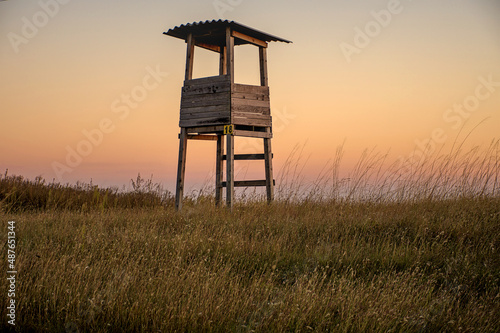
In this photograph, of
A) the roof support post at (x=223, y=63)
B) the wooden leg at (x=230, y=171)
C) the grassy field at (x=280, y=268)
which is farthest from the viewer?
the roof support post at (x=223, y=63)

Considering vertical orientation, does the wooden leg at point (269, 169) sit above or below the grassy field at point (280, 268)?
above

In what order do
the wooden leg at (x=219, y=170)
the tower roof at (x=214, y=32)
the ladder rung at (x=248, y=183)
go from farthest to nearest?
the wooden leg at (x=219, y=170) < the ladder rung at (x=248, y=183) < the tower roof at (x=214, y=32)

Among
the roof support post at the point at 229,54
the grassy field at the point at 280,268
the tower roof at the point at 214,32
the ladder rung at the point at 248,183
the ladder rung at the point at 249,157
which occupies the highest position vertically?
the tower roof at the point at 214,32

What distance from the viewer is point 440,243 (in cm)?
757

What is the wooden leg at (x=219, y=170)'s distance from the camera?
1221 centimetres

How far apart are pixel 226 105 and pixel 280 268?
17.2 feet

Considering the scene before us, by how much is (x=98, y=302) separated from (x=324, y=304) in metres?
2.32

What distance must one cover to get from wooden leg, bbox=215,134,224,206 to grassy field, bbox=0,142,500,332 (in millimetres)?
389

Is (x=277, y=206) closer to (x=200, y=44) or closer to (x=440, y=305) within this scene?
(x=200, y=44)

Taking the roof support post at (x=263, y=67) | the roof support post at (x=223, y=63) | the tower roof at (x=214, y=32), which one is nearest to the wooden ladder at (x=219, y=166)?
the roof support post at (x=263, y=67)

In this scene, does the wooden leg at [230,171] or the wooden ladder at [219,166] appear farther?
the wooden ladder at [219,166]

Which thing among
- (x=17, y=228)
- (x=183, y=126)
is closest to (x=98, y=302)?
(x=17, y=228)

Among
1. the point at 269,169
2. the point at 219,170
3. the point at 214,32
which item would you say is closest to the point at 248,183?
the point at 269,169

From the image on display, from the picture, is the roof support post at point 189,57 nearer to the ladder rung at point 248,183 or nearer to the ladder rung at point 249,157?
the ladder rung at point 249,157
